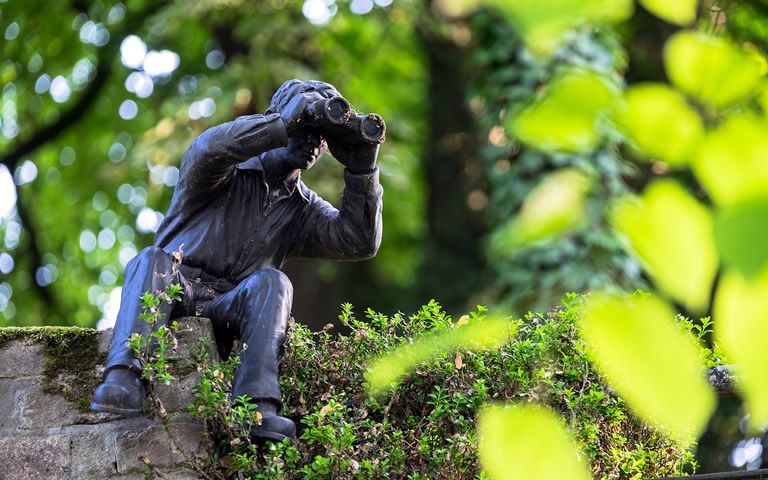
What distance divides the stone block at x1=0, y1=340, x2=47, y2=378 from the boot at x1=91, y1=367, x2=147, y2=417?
24.0 inches

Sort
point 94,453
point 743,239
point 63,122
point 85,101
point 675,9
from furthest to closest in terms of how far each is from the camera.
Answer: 1. point 85,101
2. point 63,122
3. point 94,453
4. point 675,9
5. point 743,239

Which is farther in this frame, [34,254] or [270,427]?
[34,254]

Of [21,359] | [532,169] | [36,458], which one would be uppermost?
[21,359]

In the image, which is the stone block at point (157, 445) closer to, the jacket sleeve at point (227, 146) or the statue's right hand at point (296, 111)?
the jacket sleeve at point (227, 146)

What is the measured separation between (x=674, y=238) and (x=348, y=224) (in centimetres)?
385

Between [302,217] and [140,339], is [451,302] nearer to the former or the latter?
[302,217]

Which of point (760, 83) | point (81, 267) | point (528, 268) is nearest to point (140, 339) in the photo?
point (760, 83)

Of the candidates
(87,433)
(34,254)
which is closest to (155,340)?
(87,433)

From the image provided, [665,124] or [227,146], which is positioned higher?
[665,124]

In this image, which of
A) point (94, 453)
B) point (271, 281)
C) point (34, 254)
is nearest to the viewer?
point (94, 453)

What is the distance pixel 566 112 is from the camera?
1.21 m

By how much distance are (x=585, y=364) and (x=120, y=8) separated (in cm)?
1199

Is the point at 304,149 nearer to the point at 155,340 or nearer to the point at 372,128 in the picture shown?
the point at 372,128

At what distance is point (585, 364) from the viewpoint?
468cm
